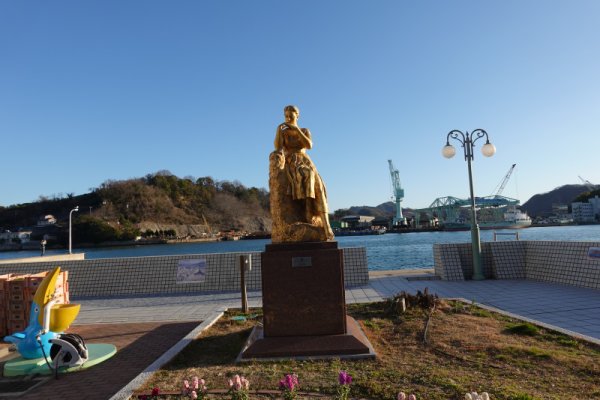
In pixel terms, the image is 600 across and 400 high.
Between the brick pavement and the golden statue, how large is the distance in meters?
2.33

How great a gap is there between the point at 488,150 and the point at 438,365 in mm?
8748

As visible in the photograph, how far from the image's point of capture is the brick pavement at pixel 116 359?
155 inches

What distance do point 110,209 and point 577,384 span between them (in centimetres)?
9407

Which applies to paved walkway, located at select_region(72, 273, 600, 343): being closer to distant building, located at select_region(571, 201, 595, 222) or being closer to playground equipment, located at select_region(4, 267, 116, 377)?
playground equipment, located at select_region(4, 267, 116, 377)

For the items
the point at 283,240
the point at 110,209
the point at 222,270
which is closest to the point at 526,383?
the point at 283,240

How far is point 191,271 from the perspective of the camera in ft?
35.3

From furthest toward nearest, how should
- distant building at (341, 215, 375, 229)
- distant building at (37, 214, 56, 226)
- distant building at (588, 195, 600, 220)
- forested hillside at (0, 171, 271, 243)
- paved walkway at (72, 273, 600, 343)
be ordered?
distant building at (341, 215, 375, 229), distant building at (588, 195, 600, 220), distant building at (37, 214, 56, 226), forested hillside at (0, 171, 271, 243), paved walkway at (72, 273, 600, 343)

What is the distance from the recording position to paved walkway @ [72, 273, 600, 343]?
630cm

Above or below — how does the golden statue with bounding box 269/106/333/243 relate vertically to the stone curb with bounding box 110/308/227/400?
above

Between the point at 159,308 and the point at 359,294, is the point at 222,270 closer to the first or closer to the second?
the point at 159,308

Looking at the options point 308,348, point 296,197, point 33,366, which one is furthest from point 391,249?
point 33,366

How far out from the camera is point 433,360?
418cm

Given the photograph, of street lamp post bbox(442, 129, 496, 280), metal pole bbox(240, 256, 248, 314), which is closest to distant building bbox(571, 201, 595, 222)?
street lamp post bbox(442, 129, 496, 280)

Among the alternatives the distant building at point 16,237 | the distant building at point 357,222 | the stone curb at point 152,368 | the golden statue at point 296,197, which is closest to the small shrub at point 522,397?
the golden statue at point 296,197
